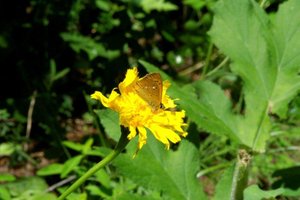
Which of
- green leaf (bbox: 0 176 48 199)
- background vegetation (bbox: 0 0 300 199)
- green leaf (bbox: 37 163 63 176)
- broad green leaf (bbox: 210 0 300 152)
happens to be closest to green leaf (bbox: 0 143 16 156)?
background vegetation (bbox: 0 0 300 199)

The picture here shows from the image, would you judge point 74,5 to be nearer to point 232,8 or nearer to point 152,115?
point 232,8

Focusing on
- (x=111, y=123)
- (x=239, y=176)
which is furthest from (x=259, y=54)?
(x=111, y=123)

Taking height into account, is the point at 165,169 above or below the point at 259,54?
below

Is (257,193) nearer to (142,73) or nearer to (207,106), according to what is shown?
(207,106)

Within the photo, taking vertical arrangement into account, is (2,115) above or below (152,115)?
below

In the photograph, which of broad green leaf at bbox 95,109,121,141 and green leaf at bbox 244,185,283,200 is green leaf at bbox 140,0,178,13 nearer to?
broad green leaf at bbox 95,109,121,141

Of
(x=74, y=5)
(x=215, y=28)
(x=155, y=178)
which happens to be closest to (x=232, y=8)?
(x=215, y=28)

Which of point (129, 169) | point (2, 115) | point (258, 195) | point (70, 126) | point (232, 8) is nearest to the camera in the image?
point (258, 195)
